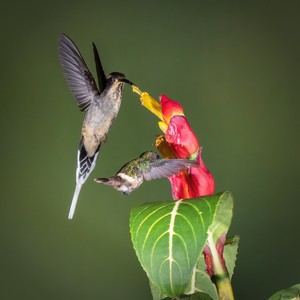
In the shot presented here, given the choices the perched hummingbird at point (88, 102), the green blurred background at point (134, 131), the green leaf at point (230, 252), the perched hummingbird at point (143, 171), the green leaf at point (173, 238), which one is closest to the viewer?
the green leaf at point (173, 238)

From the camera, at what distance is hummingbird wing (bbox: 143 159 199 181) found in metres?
0.68

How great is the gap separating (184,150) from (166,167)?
0.12ft

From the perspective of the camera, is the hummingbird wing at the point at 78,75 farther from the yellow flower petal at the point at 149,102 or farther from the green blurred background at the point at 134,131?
the green blurred background at the point at 134,131

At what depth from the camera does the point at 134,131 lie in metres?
1.67

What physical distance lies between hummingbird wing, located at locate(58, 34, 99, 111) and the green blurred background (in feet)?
2.07

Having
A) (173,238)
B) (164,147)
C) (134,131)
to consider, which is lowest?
(173,238)

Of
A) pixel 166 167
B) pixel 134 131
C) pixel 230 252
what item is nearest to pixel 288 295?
pixel 230 252

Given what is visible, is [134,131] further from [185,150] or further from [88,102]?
[185,150]

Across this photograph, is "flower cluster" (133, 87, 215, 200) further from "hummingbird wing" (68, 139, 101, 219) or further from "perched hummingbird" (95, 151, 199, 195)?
"hummingbird wing" (68, 139, 101, 219)

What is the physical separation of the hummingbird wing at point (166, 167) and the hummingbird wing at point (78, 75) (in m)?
0.31

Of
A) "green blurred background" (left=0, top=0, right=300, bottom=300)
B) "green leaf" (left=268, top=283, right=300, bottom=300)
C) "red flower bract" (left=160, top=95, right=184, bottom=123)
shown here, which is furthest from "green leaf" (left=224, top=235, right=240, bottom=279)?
"green blurred background" (left=0, top=0, right=300, bottom=300)

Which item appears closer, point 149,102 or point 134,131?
point 149,102

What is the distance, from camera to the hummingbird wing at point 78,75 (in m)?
0.97

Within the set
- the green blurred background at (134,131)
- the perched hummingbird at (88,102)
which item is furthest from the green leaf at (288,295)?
the green blurred background at (134,131)
